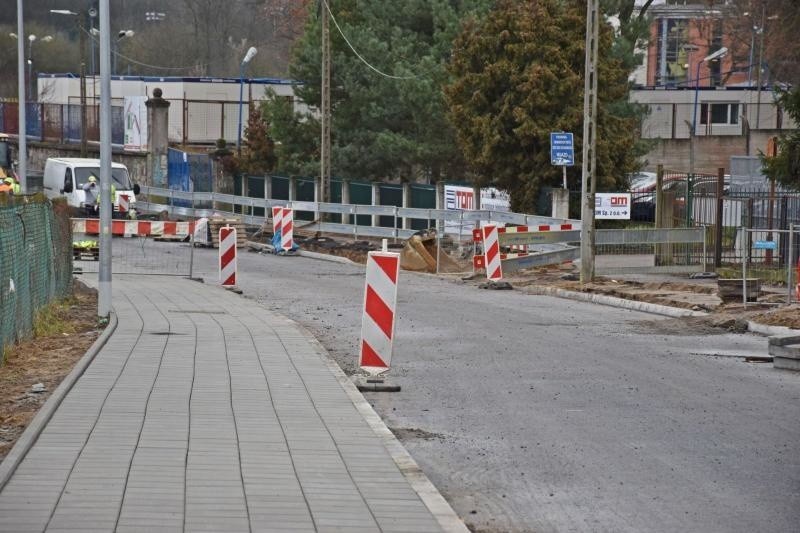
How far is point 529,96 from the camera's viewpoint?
35.3 meters

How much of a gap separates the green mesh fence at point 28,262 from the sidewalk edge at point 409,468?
3.87 m

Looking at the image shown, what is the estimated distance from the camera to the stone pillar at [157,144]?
53375 mm

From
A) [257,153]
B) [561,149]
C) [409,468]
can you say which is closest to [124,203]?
[257,153]

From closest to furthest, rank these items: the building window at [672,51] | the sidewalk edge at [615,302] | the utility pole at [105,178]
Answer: the utility pole at [105,178] → the sidewalk edge at [615,302] → the building window at [672,51]

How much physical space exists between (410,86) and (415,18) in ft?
16.1

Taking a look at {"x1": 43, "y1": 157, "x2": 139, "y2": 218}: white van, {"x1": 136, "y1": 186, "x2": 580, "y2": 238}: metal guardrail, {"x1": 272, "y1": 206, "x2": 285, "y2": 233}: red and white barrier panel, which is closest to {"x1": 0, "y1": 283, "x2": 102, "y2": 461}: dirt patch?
{"x1": 136, "y1": 186, "x2": 580, "y2": 238}: metal guardrail

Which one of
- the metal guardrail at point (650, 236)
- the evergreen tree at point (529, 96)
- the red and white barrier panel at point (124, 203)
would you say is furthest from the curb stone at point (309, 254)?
the metal guardrail at point (650, 236)

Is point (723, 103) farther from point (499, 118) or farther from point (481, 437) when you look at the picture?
point (481, 437)

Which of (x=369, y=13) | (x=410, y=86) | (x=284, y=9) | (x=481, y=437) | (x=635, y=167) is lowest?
(x=481, y=437)

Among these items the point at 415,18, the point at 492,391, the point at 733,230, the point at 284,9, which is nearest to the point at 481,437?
the point at 492,391

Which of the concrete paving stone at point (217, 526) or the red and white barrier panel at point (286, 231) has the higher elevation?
the red and white barrier panel at point (286, 231)

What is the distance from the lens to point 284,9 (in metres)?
91.9

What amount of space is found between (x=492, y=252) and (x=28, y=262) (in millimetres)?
12486

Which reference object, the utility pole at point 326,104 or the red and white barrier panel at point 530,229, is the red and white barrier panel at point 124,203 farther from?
the red and white barrier panel at point 530,229
